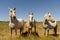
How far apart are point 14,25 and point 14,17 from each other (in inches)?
30.7

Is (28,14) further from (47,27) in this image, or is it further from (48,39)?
(48,39)

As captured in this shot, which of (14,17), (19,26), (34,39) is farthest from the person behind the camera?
(19,26)

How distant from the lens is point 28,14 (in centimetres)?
1636

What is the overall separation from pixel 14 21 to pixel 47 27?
3.59m

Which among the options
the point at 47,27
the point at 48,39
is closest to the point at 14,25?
the point at 47,27

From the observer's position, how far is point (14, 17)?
607 inches

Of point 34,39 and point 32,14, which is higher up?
point 32,14

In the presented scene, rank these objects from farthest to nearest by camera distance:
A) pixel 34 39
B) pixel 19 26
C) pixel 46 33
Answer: pixel 46 33
pixel 19 26
pixel 34 39

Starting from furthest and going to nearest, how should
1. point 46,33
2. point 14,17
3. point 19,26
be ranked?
point 46,33, point 19,26, point 14,17

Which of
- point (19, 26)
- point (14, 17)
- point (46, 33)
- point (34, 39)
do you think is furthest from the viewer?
point (46, 33)

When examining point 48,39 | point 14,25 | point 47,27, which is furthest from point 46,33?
point 48,39

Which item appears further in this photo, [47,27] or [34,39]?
[47,27]

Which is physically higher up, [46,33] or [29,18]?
[29,18]

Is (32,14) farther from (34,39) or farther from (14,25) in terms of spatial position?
(34,39)
